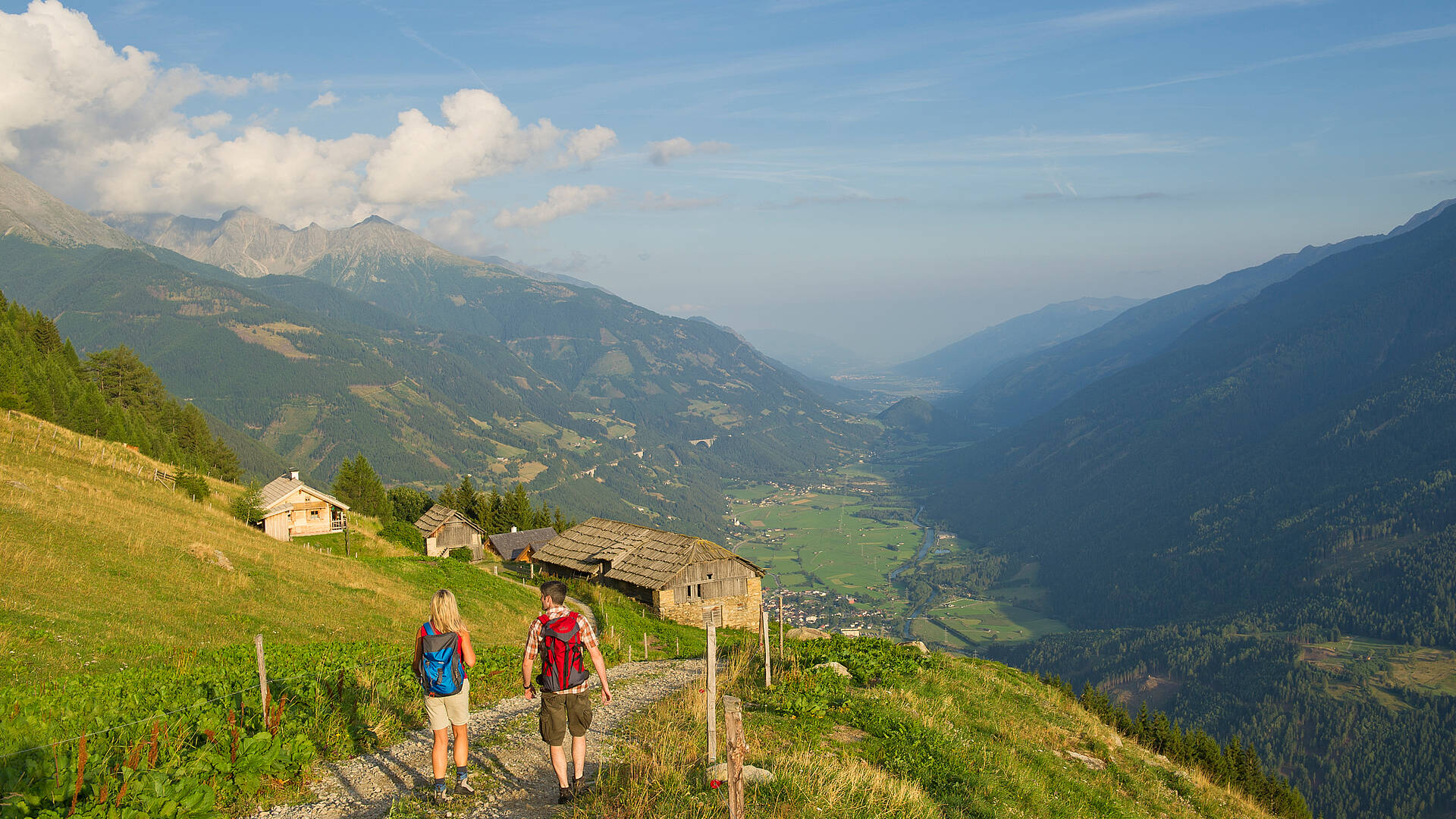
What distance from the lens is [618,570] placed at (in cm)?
4525

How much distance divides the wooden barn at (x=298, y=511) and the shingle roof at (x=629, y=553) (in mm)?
14461

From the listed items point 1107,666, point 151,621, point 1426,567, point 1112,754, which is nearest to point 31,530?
point 151,621

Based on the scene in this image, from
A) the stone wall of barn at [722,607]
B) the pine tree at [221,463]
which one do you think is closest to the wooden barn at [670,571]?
the stone wall of barn at [722,607]

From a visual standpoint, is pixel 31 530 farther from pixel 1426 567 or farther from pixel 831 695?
pixel 1426 567

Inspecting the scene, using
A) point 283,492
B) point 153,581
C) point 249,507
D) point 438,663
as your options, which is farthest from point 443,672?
point 283,492

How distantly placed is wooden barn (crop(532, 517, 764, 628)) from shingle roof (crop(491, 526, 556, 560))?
17.5 m

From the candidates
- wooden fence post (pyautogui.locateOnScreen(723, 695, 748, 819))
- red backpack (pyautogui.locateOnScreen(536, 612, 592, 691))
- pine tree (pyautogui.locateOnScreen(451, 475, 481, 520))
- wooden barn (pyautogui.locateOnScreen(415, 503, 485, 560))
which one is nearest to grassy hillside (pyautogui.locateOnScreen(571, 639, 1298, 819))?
wooden fence post (pyautogui.locateOnScreen(723, 695, 748, 819))

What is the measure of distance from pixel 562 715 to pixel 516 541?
6021 cm

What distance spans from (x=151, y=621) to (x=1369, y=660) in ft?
663

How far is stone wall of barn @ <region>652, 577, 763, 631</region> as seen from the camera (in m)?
42.7

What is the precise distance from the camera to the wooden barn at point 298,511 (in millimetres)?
49375

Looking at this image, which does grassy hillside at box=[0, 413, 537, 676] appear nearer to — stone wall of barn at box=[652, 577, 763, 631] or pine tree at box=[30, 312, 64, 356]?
stone wall of barn at box=[652, 577, 763, 631]

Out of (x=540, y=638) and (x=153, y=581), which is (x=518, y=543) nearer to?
(x=153, y=581)

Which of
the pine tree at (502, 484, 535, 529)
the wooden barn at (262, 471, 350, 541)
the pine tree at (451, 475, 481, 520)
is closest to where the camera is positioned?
the wooden barn at (262, 471, 350, 541)
